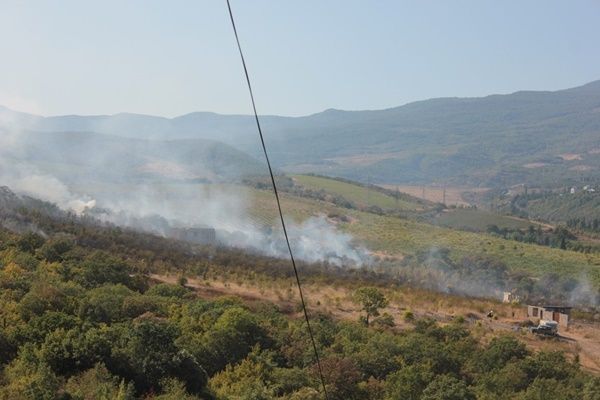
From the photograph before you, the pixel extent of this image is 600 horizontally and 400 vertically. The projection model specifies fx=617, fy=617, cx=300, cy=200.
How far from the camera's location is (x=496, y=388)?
1708 centimetres

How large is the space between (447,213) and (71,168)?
53150 mm

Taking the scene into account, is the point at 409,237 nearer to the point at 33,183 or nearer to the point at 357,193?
the point at 33,183

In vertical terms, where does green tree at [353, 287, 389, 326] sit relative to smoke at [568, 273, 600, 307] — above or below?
above

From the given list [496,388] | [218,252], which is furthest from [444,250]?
[496,388]

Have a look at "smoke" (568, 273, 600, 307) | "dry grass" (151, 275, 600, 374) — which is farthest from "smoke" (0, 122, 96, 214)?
"smoke" (568, 273, 600, 307)

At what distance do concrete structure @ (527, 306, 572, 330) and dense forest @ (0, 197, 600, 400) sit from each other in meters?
9.10

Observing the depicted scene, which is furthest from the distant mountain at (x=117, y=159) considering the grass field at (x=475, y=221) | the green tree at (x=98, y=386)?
the green tree at (x=98, y=386)

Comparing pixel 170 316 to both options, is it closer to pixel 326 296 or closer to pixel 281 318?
pixel 281 318

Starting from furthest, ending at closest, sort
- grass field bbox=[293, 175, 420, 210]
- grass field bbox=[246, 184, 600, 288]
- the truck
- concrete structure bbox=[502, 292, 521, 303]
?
grass field bbox=[293, 175, 420, 210] < grass field bbox=[246, 184, 600, 288] < concrete structure bbox=[502, 292, 521, 303] < the truck

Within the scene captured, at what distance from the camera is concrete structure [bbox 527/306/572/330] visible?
1249 inches

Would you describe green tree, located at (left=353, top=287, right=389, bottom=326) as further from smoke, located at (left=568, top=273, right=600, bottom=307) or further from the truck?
smoke, located at (left=568, top=273, right=600, bottom=307)

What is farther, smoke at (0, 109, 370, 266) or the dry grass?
smoke at (0, 109, 370, 266)

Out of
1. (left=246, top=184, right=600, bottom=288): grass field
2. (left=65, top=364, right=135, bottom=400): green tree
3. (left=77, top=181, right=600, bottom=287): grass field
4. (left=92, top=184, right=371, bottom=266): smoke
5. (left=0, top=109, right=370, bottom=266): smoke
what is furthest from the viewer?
(left=0, top=109, right=370, bottom=266): smoke

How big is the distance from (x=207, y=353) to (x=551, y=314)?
850 inches
